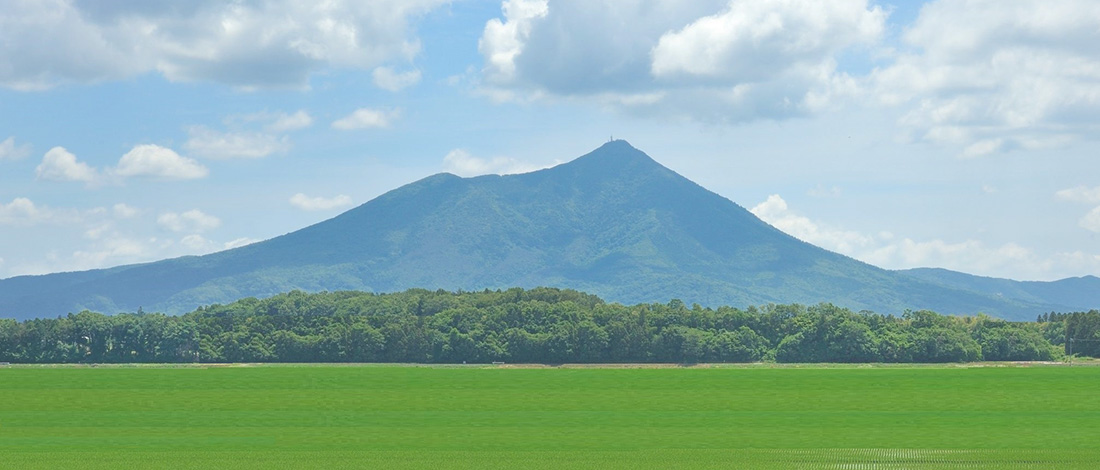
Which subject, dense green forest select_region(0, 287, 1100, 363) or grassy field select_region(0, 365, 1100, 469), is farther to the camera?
dense green forest select_region(0, 287, 1100, 363)

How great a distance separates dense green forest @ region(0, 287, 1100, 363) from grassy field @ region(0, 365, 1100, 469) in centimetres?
3623

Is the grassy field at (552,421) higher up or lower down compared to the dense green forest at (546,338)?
lower down

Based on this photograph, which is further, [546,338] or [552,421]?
[546,338]

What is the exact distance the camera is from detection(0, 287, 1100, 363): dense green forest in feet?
488

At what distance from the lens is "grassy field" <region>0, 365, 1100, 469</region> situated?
50.1m

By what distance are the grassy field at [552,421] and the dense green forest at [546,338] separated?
1427 inches

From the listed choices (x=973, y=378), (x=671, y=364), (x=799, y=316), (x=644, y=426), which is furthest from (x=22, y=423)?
(x=799, y=316)

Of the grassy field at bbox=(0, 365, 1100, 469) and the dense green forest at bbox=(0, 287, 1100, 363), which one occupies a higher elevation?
the dense green forest at bbox=(0, 287, 1100, 363)

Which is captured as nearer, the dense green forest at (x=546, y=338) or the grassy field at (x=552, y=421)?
the grassy field at (x=552, y=421)

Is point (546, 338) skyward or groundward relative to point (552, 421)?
skyward

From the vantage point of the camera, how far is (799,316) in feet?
525

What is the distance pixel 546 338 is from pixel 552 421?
270 ft

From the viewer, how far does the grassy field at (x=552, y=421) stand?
164ft

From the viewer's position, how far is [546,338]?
491 feet
